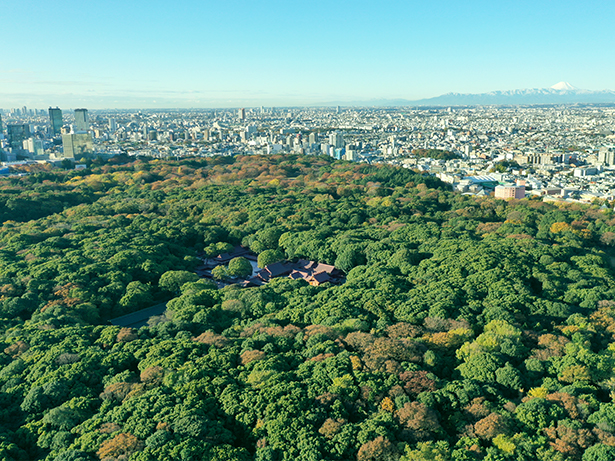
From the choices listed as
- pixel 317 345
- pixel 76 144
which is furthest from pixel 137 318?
pixel 76 144

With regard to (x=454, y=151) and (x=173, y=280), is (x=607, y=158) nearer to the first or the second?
(x=454, y=151)

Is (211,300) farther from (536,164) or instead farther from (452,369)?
(536,164)

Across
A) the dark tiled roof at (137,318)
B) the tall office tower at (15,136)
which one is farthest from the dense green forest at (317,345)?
the tall office tower at (15,136)

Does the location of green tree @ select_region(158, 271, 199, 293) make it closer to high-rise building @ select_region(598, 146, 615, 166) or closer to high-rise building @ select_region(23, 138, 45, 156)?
high-rise building @ select_region(598, 146, 615, 166)

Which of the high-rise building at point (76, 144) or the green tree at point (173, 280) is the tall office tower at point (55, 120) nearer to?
the high-rise building at point (76, 144)

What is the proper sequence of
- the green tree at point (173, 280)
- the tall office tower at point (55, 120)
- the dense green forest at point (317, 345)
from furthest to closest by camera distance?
the tall office tower at point (55, 120), the green tree at point (173, 280), the dense green forest at point (317, 345)

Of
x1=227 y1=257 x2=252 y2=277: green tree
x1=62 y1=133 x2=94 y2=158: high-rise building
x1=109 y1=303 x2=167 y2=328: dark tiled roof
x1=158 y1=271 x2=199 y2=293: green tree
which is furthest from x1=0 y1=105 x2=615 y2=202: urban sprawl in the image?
x1=109 y1=303 x2=167 y2=328: dark tiled roof
